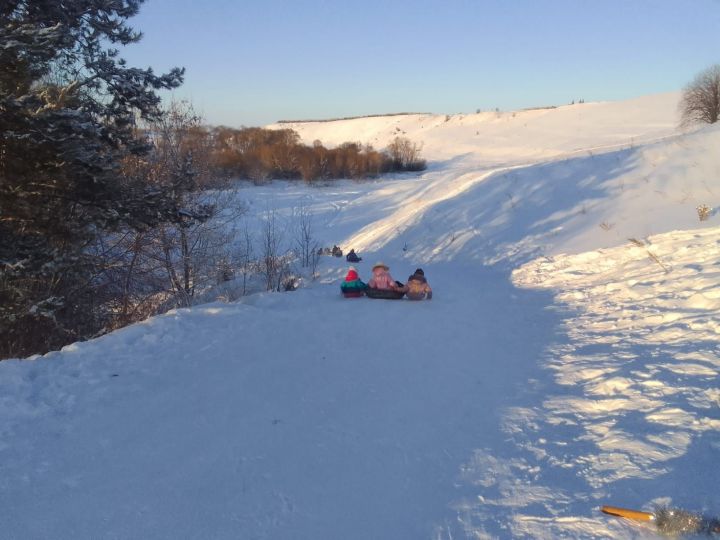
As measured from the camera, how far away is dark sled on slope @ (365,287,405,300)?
9680mm

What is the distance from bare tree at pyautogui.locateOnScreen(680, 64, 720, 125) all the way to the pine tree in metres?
22.2

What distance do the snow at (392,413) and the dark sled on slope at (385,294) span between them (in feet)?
0.93

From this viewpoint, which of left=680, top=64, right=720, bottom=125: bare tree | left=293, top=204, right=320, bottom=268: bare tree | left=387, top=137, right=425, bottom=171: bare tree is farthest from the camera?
left=387, top=137, right=425, bottom=171: bare tree

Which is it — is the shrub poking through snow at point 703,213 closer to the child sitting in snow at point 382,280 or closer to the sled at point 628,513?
the child sitting in snow at point 382,280

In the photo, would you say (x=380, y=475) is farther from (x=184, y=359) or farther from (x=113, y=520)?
(x=184, y=359)

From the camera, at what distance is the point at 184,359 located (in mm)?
5910

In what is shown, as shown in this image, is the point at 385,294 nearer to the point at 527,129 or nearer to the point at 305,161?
the point at 305,161

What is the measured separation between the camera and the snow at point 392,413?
3389 mm

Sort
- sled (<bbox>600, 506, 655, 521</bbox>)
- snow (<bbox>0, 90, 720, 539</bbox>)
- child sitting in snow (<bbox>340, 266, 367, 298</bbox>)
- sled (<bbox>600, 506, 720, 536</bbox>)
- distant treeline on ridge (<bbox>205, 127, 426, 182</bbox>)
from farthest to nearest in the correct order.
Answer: distant treeline on ridge (<bbox>205, 127, 426, 182</bbox>), child sitting in snow (<bbox>340, 266, 367, 298</bbox>), snow (<bbox>0, 90, 720, 539</bbox>), sled (<bbox>600, 506, 655, 521</bbox>), sled (<bbox>600, 506, 720, 536</bbox>)

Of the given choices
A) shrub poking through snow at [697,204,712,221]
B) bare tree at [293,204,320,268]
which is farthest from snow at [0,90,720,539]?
bare tree at [293,204,320,268]

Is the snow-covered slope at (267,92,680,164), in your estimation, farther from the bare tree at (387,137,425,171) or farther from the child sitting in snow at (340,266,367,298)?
the child sitting in snow at (340,266,367,298)

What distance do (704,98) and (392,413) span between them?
79.2 ft

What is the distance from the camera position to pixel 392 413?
4914mm

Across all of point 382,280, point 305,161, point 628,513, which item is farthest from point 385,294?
point 305,161
